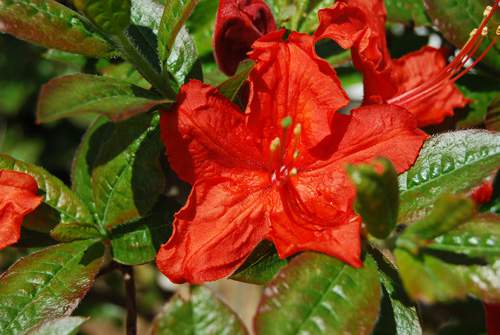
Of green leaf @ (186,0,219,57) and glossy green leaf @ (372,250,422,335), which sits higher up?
green leaf @ (186,0,219,57)

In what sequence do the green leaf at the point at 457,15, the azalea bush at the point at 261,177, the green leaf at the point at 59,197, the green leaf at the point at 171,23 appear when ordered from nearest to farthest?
the azalea bush at the point at 261,177 < the green leaf at the point at 171,23 < the green leaf at the point at 59,197 < the green leaf at the point at 457,15

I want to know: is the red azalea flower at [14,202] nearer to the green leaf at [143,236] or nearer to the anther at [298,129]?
the green leaf at [143,236]

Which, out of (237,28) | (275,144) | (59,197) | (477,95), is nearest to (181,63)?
(237,28)

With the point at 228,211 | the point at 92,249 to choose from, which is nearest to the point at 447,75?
the point at 228,211

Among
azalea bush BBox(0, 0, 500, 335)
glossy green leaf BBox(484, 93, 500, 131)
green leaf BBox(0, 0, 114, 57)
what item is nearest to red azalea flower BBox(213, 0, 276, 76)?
azalea bush BBox(0, 0, 500, 335)

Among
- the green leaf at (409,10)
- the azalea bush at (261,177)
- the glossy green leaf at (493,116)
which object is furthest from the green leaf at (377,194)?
the green leaf at (409,10)

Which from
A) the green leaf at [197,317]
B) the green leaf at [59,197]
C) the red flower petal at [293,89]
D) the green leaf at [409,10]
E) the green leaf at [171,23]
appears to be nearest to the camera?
the green leaf at [197,317]

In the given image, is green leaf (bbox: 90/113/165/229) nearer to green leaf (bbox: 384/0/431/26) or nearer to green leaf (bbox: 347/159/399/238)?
green leaf (bbox: 347/159/399/238)
